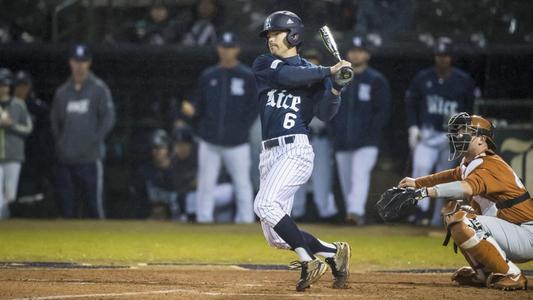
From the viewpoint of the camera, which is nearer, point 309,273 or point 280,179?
point 309,273

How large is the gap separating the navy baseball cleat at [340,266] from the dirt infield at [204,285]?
0.28ft

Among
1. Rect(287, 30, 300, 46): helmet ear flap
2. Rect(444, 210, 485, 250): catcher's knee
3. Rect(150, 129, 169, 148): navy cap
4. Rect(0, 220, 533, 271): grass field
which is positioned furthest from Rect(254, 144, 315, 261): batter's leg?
Rect(150, 129, 169, 148): navy cap

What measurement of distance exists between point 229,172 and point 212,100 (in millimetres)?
912

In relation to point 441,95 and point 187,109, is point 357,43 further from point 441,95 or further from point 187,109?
point 187,109

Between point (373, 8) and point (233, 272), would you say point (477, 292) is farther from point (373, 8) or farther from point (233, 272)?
point (373, 8)

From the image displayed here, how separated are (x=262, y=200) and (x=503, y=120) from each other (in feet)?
22.7

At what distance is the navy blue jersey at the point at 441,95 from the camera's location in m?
12.1

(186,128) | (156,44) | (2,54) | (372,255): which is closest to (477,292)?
(372,255)

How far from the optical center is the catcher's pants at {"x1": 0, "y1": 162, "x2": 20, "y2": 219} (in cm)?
1250

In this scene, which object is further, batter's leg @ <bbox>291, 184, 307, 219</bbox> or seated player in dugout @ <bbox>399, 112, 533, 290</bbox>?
batter's leg @ <bbox>291, 184, 307, 219</bbox>

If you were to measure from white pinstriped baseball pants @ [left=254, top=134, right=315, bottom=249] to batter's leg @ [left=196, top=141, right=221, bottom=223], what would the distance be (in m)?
5.69

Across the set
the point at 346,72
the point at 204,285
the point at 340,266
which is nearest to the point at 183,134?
the point at 204,285

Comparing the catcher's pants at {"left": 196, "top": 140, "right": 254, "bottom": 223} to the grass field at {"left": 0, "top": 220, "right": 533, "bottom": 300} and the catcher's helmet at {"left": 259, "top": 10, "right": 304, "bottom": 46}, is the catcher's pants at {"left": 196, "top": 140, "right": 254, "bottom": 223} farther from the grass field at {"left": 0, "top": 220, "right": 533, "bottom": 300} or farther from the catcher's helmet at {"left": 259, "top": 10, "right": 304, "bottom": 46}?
the catcher's helmet at {"left": 259, "top": 10, "right": 304, "bottom": 46}

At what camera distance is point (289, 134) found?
250 inches
